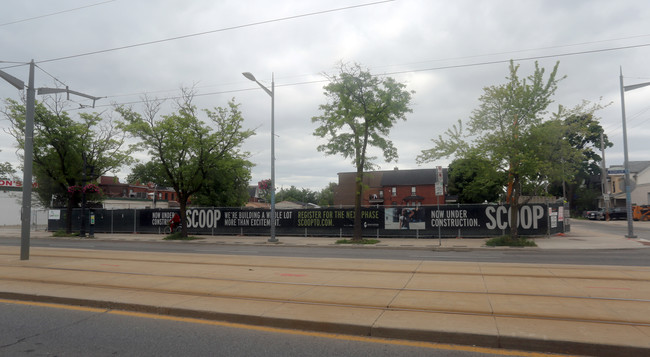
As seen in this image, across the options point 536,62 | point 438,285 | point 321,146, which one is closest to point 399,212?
point 321,146

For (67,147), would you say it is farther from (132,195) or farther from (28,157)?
(132,195)

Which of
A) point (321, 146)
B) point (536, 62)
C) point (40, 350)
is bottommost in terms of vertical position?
point (40, 350)

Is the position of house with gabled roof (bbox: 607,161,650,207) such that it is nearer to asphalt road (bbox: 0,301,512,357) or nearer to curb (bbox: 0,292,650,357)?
curb (bbox: 0,292,650,357)

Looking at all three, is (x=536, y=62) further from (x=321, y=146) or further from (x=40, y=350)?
(x=40, y=350)

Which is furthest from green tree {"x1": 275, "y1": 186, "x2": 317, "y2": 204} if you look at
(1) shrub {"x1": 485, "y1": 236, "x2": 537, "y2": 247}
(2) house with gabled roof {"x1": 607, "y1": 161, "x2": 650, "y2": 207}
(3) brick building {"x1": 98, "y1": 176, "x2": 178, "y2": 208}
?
(1) shrub {"x1": 485, "y1": 236, "x2": 537, "y2": 247}

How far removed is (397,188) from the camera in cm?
6969

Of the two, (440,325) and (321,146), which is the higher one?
(321,146)

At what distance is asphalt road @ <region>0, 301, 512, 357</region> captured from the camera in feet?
16.1

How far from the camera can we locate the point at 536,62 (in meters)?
18.2

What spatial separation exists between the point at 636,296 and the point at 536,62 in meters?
13.7

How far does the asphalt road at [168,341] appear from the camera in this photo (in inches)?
193

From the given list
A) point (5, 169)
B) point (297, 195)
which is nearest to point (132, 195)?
point (5, 169)

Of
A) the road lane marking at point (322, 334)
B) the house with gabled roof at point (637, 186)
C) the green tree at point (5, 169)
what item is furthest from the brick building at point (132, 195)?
the house with gabled roof at point (637, 186)

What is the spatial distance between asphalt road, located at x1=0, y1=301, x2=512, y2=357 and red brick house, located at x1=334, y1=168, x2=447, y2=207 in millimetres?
60917
